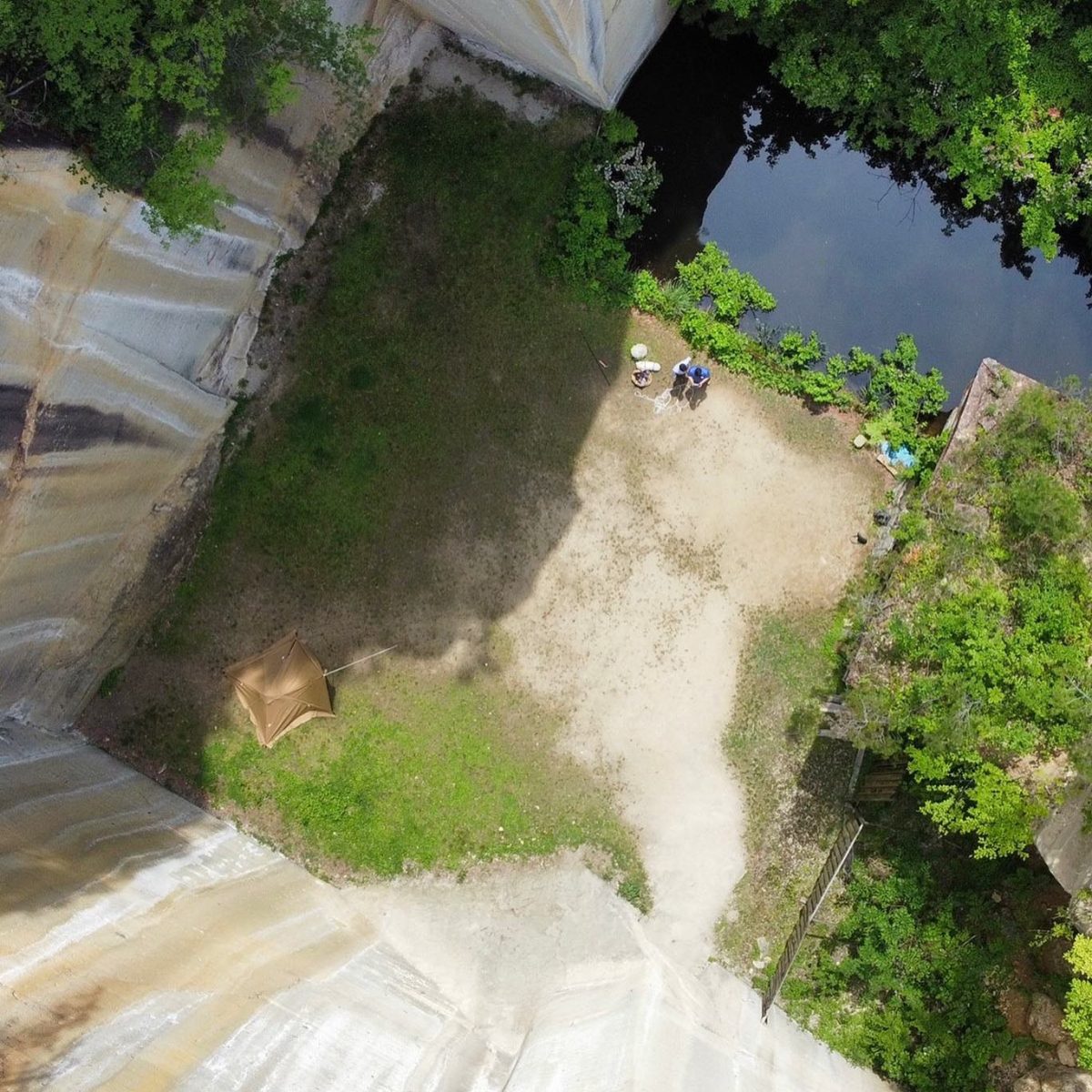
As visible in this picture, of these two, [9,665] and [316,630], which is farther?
[316,630]

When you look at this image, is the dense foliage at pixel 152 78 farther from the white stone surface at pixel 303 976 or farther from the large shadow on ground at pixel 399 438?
the white stone surface at pixel 303 976

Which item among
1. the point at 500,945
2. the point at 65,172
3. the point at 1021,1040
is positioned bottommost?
the point at 500,945

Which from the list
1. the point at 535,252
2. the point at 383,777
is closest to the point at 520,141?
the point at 535,252

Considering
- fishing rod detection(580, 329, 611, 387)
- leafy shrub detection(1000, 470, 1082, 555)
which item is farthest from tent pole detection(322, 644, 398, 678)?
leafy shrub detection(1000, 470, 1082, 555)

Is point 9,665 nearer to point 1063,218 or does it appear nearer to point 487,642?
point 487,642

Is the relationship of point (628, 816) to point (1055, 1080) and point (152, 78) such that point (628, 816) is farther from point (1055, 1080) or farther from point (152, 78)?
point (152, 78)

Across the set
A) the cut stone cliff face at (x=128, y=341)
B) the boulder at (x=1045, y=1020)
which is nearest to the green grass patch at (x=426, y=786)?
the cut stone cliff face at (x=128, y=341)
